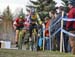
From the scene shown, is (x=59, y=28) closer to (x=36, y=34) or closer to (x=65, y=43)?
(x=65, y=43)

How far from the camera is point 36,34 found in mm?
15016

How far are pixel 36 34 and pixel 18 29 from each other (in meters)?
1.36

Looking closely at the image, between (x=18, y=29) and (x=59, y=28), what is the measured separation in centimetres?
298

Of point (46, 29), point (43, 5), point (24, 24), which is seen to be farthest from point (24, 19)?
point (43, 5)

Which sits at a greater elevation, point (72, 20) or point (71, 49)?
point (72, 20)

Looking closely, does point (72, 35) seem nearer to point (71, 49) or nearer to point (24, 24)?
point (71, 49)

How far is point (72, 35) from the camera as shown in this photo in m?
12.3

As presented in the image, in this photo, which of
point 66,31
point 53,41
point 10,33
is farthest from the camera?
point 10,33

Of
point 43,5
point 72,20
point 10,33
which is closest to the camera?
point 72,20

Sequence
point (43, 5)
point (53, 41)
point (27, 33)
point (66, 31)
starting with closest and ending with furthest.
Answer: point (66, 31)
point (53, 41)
point (27, 33)
point (43, 5)

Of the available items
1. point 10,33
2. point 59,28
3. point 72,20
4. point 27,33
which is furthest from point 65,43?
point 10,33

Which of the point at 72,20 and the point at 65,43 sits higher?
the point at 72,20

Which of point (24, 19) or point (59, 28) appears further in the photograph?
point (24, 19)

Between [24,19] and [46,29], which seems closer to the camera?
[46,29]
